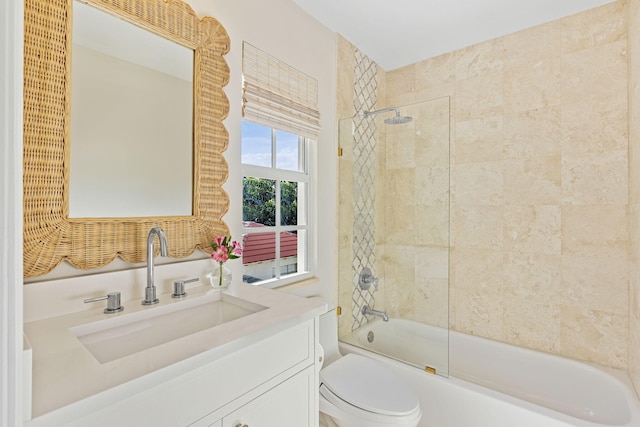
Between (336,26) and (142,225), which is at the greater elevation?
(336,26)

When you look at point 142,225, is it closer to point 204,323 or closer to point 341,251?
point 204,323

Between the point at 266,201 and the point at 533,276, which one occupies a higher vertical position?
the point at 266,201

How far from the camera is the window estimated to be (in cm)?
172

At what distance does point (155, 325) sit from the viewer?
3.43 ft

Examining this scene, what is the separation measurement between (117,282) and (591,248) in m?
2.56

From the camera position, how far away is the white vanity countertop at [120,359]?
0.59 m

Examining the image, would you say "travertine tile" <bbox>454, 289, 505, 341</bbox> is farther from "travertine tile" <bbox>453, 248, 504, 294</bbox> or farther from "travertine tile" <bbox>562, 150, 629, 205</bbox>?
"travertine tile" <bbox>562, 150, 629, 205</bbox>

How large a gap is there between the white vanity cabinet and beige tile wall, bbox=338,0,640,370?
1.39 m

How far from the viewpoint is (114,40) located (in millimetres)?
1152

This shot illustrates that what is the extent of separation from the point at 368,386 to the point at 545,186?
1.72m

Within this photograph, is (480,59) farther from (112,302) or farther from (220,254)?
(112,302)

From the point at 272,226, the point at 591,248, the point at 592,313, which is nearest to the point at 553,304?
the point at 592,313

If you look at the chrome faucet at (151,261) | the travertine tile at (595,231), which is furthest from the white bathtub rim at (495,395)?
the chrome faucet at (151,261)

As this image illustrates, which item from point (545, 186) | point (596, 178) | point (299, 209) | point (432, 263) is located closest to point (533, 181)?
point (545, 186)
